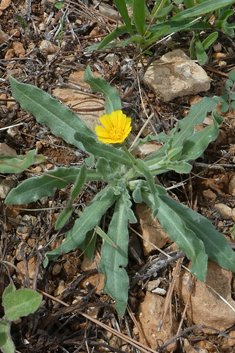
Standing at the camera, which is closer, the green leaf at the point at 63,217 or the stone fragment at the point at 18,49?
the green leaf at the point at 63,217

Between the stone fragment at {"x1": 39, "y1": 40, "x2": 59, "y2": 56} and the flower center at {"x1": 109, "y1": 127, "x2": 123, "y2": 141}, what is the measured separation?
141cm

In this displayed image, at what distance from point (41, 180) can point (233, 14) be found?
2570 millimetres

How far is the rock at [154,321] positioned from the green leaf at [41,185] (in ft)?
3.33

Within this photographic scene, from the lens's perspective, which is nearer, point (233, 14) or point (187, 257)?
point (187, 257)

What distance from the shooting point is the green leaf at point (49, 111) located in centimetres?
264

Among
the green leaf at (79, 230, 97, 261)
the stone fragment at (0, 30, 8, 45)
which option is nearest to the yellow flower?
the green leaf at (79, 230, 97, 261)

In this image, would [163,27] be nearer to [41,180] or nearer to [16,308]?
[41,180]

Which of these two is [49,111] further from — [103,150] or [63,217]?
[63,217]

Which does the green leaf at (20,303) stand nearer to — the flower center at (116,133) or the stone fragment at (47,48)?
the flower center at (116,133)

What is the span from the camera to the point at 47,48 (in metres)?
3.23

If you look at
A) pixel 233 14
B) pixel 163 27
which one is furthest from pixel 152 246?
pixel 233 14

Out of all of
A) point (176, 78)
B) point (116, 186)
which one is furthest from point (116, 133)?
point (176, 78)

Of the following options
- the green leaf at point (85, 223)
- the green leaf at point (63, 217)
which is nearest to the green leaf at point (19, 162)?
the green leaf at point (63, 217)

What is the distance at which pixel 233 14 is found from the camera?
344 centimetres
